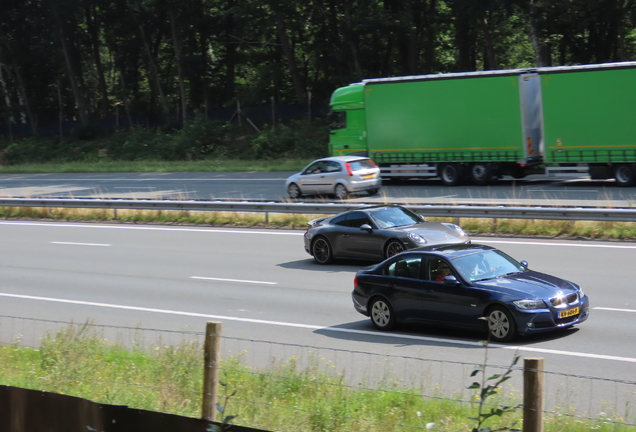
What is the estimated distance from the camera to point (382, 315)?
1133 cm

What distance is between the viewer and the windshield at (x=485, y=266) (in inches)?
422

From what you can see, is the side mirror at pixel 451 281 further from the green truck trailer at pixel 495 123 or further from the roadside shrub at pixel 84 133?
the roadside shrub at pixel 84 133

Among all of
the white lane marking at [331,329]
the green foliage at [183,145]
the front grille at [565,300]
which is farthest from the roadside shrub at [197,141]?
the front grille at [565,300]

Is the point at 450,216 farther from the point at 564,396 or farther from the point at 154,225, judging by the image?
the point at 564,396

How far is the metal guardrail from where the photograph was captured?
17906 millimetres

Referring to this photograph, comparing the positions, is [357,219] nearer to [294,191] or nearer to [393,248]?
[393,248]

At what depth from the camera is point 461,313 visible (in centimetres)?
1041

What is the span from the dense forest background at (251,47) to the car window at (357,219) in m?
26.2

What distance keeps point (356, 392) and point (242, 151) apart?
4337 cm

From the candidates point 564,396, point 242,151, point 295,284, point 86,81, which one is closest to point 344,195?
point 295,284

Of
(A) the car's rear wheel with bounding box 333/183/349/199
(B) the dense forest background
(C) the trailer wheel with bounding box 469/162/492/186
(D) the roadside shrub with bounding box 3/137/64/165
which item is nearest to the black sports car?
(A) the car's rear wheel with bounding box 333/183/349/199

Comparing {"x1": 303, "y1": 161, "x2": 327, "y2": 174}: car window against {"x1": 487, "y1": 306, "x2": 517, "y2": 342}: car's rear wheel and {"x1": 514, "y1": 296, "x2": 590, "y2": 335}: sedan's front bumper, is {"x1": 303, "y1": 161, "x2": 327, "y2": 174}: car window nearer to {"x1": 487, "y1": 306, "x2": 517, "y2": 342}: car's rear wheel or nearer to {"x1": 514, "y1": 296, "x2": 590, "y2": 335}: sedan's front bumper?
{"x1": 487, "y1": 306, "x2": 517, "y2": 342}: car's rear wheel

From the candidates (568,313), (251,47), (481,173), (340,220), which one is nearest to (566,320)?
(568,313)

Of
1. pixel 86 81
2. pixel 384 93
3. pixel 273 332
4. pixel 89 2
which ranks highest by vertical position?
pixel 89 2
